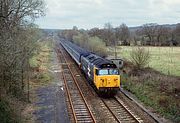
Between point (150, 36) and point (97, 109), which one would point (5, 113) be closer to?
point (97, 109)

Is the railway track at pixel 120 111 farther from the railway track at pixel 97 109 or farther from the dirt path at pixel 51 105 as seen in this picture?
the dirt path at pixel 51 105

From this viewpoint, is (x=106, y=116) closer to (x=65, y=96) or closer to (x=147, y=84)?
(x=65, y=96)

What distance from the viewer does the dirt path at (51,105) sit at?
18655mm

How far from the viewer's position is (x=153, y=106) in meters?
21.2

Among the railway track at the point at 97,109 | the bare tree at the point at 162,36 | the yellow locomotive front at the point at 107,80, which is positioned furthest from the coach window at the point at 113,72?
the bare tree at the point at 162,36

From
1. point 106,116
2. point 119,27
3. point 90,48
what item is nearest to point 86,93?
point 106,116

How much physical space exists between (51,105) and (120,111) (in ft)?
16.7

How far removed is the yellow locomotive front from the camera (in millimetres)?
23859

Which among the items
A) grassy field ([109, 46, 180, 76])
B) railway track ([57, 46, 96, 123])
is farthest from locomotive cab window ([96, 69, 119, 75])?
grassy field ([109, 46, 180, 76])

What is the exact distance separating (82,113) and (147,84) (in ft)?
34.2

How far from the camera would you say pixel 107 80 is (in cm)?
2397

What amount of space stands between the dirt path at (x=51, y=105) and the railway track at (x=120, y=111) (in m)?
3.04

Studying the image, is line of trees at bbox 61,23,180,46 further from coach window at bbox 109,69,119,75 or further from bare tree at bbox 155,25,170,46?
coach window at bbox 109,69,119,75

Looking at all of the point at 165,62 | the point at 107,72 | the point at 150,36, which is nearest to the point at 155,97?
the point at 107,72
